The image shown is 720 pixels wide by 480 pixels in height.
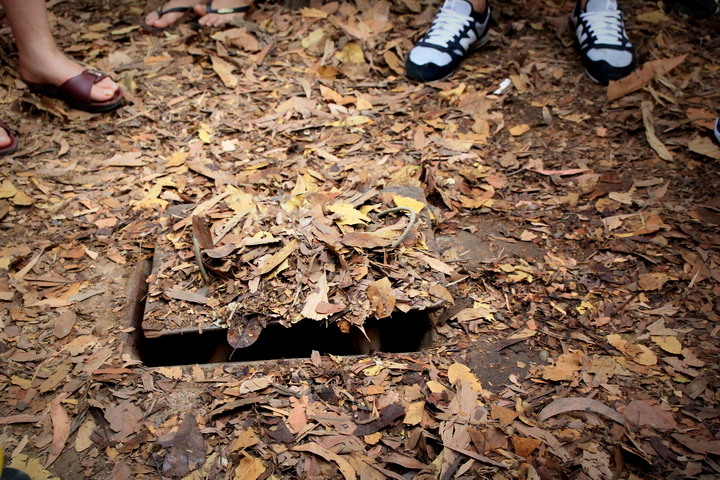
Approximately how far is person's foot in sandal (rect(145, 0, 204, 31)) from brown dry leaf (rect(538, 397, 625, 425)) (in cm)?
349

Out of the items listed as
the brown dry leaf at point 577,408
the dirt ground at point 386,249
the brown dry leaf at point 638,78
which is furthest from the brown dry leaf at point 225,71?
the brown dry leaf at point 577,408

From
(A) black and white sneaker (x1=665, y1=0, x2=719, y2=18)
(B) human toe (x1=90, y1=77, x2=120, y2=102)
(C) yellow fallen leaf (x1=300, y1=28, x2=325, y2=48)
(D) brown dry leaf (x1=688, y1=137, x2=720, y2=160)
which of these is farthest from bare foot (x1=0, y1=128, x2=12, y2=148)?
(A) black and white sneaker (x1=665, y1=0, x2=719, y2=18)

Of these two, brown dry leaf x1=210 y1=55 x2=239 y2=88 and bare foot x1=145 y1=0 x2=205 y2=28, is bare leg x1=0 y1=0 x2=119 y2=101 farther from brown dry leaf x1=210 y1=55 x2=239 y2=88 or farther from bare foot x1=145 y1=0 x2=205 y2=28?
bare foot x1=145 y1=0 x2=205 y2=28

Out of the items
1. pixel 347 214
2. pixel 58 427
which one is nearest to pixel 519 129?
pixel 347 214

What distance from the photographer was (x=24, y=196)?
278 cm

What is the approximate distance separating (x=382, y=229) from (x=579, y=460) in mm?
1170

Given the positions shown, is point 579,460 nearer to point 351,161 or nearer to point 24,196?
point 351,161

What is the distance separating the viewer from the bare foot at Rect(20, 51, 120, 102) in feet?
10.4

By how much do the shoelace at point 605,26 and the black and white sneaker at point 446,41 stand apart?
650 mm

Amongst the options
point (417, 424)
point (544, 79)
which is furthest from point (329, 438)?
point (544, 79)

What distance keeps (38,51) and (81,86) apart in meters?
0.28

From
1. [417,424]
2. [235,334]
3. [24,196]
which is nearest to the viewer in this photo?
[417,424]

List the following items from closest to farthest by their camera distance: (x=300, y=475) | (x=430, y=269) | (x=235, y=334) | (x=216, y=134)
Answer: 1. (x=300, y=475)
2. (x=235, y=334)
3. (x=430, y=269)
4. (x=216, y=134)

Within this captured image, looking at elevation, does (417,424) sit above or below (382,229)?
below
